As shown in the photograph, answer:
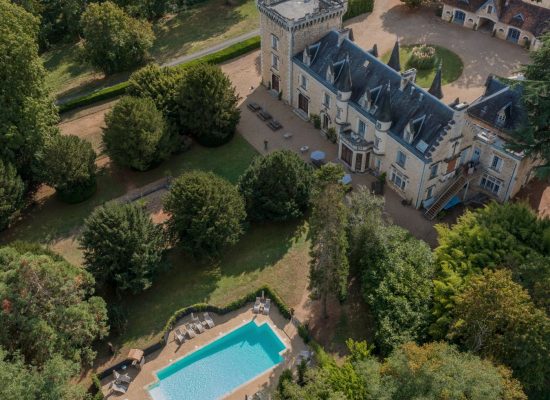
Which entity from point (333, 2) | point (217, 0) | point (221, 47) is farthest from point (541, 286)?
point (217, 0)

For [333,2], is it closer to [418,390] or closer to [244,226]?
[244,226]

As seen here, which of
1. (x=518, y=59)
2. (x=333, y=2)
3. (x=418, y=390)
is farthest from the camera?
(x=518, y=59)

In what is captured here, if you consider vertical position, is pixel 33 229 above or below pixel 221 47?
below

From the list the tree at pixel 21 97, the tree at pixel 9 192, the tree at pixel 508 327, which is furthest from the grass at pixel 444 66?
the tree at pixel 9 192

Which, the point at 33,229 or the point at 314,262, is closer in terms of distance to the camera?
the point at 314,262

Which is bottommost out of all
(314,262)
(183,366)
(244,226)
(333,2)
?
(183,366)

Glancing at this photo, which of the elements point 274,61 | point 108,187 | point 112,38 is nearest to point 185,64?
point 112,38
